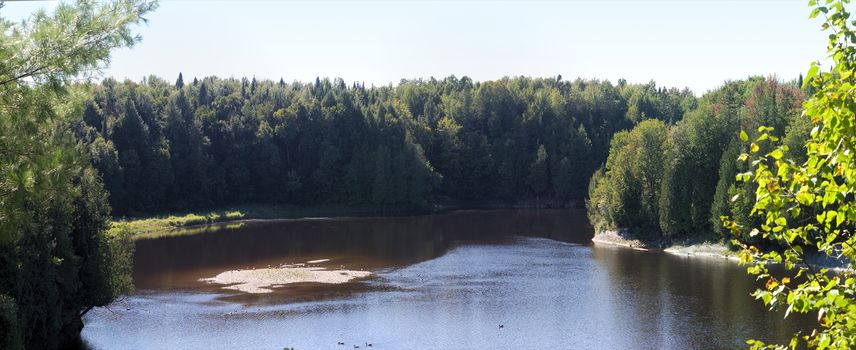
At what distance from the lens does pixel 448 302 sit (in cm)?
4516

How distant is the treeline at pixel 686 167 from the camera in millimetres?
65188

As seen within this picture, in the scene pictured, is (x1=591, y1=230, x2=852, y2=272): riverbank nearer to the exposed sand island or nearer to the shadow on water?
the shadow on water

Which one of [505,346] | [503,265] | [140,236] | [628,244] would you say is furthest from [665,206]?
[140,236]

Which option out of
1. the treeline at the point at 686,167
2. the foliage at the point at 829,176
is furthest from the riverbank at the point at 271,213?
the foliage at the point at 829,176

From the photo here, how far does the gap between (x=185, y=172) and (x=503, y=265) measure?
5180 centimetres

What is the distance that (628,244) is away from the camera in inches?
2704

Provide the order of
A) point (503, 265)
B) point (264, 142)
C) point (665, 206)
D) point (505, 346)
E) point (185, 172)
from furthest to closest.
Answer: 1. point (264, 142)
2. point (185, 172)
3. point (665, 206)
4. point (503, 265)
5. point (505, 346)

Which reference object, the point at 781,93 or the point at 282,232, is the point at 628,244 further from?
the point at 282,232

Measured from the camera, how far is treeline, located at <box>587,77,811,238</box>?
6519 centimetres

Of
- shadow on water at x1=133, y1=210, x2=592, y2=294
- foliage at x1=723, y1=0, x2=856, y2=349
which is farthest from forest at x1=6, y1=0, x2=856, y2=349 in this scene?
shadow on water at x1=133, y1=210, x2=592, y2=294

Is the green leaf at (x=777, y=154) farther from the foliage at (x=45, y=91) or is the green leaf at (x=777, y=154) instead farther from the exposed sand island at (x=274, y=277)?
the exposed sand island at (x=274, y=277)

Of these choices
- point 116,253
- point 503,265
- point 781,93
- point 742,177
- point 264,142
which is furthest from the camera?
point 264,142

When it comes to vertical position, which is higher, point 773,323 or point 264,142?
point 264,142

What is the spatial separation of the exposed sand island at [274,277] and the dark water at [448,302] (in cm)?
145
